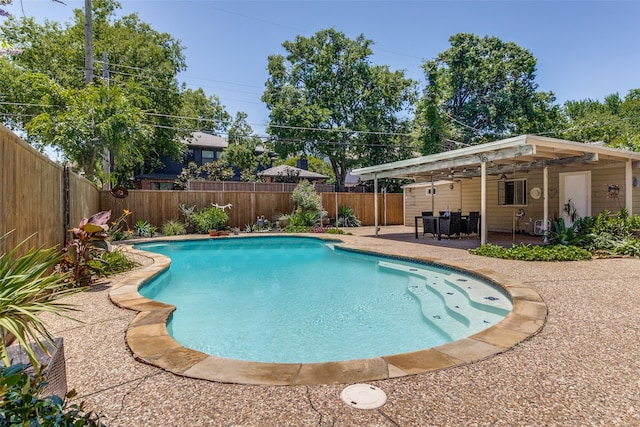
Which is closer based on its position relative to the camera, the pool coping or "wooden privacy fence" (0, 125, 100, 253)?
the pool coping

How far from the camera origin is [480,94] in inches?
830

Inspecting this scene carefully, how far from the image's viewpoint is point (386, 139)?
22.5 m

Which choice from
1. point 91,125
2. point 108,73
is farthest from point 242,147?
point 91,125

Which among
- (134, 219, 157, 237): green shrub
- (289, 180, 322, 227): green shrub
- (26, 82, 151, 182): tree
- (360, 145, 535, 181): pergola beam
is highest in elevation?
(26, 82, 151, 182): tree

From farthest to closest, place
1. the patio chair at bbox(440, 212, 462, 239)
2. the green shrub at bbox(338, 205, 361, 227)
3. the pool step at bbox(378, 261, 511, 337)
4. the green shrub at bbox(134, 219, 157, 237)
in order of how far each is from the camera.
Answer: the green shrub at bbox(338, 205, 361, 227) < the green shrub at bbox(134, 219, 157, 237) < the patio chair at bbox(440, 212, 462, 239) < the pool step at bbox(378, 261, 511, 337)

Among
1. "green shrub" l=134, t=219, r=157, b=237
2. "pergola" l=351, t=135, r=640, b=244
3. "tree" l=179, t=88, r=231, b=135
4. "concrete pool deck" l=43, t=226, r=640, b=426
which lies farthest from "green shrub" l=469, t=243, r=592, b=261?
"tree" l=179, t=88, r=231, b=135

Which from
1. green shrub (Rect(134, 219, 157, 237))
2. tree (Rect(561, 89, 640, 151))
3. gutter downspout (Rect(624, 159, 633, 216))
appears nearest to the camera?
gutter downspout (Rect(624, 159, 633, 216))

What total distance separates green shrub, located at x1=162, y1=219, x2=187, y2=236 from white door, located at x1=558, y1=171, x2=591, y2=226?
42.1 feet

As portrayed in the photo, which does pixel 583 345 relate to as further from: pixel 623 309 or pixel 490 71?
pixel 490 71

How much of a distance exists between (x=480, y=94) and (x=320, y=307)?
20.6 metres

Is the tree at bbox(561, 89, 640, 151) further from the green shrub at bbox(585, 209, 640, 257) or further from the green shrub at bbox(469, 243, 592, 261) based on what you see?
the green shrub at bbox(469, 243, 592, 261)

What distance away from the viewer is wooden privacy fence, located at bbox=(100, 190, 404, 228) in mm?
13078

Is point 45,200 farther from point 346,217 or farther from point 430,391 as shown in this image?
point 346,217

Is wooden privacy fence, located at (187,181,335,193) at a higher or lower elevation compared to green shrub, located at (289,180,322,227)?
higher
